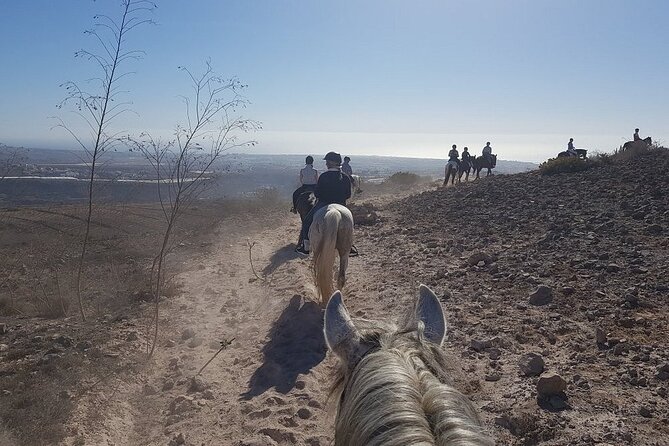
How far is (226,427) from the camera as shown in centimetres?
437

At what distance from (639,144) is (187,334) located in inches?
845

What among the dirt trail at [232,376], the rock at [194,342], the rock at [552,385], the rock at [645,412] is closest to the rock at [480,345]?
the rock at [552,385]

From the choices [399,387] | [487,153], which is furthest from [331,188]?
[487,153]

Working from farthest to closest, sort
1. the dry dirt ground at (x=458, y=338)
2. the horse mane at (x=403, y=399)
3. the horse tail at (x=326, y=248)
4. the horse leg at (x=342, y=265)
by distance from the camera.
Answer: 1. the horse leg at (x=342, y=265)
2. the horse tail at (x=326, y=248)
3. the dry dirt ground at (x=458, y=338)
4. the horse mane at (x=403, y=399)

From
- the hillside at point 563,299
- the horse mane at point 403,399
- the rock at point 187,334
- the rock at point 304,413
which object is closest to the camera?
the horse mane at point 403,399

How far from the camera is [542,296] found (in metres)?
6.54

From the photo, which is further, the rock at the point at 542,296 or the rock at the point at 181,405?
the rock at the point at 542,296

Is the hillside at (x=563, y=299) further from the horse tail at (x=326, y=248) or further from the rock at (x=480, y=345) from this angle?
the horse tail at (x=326, y=248)

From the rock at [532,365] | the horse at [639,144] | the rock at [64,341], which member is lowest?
the rock at [64,341]

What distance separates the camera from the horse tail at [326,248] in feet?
23.0

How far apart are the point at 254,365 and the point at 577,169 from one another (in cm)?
1766

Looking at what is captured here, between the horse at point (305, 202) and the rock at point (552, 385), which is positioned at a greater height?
the horse at point (305, 202)

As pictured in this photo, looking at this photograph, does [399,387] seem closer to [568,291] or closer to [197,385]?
[197,385]

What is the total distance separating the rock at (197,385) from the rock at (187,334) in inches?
53.4
